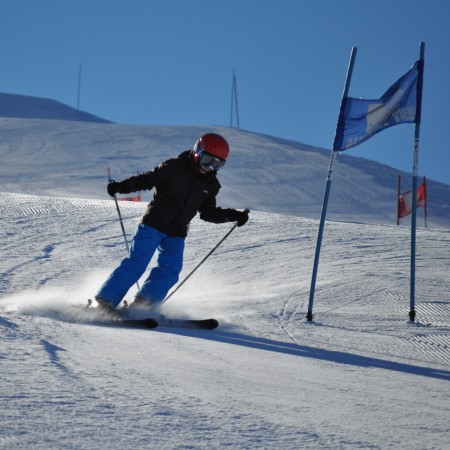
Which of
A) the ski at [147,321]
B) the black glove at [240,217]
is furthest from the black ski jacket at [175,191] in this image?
the ski at [147,321]

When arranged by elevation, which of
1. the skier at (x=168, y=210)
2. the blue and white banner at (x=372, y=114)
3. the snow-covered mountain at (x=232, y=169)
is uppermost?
the snow-covered mountain at (x=232, y=169)

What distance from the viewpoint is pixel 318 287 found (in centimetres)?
734

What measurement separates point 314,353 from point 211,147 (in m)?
1.80

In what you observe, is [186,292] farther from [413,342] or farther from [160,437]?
[160,437]

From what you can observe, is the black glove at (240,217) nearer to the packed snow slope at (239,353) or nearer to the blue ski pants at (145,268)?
the blue ski pants at (145,268)

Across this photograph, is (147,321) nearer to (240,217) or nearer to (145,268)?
(145,268)

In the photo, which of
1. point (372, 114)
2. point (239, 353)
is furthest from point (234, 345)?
point (372, 114)

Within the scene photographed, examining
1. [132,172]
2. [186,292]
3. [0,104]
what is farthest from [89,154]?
[186,292]

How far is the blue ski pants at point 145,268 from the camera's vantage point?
5.63 meters

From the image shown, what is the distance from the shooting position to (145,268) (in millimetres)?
5711

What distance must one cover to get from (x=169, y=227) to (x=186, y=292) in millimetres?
1676

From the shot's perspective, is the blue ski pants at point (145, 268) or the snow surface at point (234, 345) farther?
the blue ski pants at point (145, 268)

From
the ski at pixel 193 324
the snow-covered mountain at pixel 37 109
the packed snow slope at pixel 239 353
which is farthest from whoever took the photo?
the snow-covered mountain at pixel 37 109

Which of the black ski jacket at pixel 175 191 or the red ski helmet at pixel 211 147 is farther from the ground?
the red ski helmet at pixel 211 147
